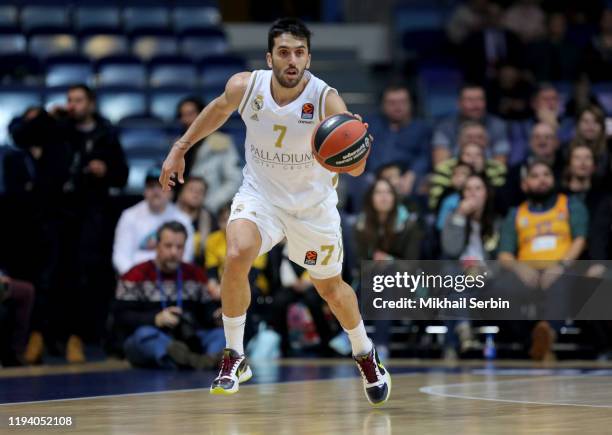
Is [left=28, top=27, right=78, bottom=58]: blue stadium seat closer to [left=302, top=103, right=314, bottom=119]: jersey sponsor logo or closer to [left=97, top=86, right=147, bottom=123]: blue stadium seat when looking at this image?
[left=97, top=86, right=147, bottom=123]: blue stadium seat

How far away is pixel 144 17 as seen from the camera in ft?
49.3

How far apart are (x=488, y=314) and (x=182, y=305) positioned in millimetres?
2462

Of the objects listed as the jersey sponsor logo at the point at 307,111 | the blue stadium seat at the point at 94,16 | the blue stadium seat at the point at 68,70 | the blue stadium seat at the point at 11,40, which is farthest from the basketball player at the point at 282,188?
the blue stadium seat at the point at 94,16

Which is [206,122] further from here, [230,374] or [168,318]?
[168,318]

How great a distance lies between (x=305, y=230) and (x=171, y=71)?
7839 mm

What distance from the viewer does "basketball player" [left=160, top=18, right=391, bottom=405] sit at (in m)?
6.30

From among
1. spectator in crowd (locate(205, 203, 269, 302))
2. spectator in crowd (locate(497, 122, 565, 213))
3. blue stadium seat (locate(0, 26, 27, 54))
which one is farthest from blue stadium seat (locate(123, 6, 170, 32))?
spectator in crowd (locate(497, 122, 565, 213))

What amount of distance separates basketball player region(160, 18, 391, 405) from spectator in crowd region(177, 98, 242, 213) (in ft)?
15.3

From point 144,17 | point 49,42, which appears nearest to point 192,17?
point 144,17

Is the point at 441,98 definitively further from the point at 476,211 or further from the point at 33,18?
the point at 33,18

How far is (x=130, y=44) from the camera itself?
14.6m

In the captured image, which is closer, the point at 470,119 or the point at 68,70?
the point at 470,119

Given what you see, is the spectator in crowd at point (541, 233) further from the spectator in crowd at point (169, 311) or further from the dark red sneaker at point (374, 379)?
the dark red sneaker at point (374, 379)

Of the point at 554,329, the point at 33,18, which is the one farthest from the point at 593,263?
the point at 33,18
